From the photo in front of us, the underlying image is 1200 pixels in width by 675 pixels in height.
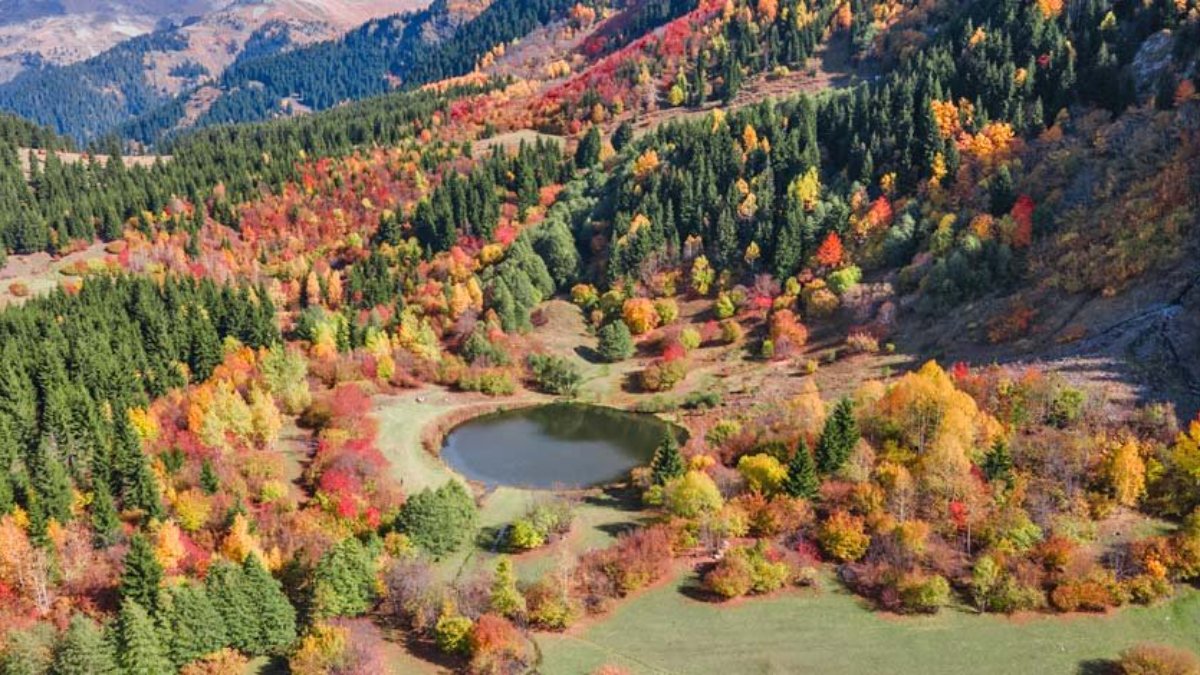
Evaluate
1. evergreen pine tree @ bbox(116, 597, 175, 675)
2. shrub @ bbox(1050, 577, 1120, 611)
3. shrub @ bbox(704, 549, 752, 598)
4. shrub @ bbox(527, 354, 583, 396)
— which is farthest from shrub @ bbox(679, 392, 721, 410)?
evergreen pine tree @ bbox(116, 597, 175, 675)

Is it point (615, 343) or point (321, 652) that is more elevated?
point (615, 343)

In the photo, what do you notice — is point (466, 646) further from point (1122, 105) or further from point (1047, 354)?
point (1122, 105)

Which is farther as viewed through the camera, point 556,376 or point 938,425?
point 556,376

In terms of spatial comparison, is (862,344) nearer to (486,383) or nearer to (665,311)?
(665,311)

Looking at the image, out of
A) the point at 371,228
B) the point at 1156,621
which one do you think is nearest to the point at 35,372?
the point at 371,228

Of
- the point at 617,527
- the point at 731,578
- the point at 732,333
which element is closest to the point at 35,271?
the point at 732,333

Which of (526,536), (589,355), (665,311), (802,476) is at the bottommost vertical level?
(526,536)

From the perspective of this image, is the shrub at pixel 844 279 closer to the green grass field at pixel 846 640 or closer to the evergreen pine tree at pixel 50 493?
the green grass field at pixel 846 640

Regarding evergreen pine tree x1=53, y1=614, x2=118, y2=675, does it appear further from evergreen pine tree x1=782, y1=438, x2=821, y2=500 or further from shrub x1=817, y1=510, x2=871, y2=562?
evergreen pine tree x1=782, y1=438, x2=821, y2=500
